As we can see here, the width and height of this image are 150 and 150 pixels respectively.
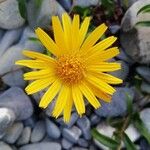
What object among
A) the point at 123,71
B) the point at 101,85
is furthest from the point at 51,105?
the point at 101,85

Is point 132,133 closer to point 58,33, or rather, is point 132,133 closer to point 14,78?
point 14,78

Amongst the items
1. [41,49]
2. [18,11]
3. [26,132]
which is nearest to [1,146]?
[26,132]

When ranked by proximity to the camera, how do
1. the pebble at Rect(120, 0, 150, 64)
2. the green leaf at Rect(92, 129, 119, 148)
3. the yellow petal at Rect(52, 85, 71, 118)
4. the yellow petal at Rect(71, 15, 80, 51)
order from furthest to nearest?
the pebble at Rect(120, 0, 150, 64), the green leaf at Rect(92, 129, 119, 148), the yellow petal at Rect(52, 85, 71, 118), the yellow petal at Rect(71, 15, 80, 51)

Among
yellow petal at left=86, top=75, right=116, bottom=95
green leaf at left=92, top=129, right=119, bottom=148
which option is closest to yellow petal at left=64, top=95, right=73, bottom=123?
yellow petal at left=86, top=75, right=116, bottom=95

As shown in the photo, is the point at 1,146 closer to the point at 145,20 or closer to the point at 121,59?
the point at 121,59

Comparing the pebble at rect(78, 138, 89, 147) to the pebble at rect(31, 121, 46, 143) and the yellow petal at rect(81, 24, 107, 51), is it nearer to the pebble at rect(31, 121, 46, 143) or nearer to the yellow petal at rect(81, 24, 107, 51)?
the pebble at rect(31, 121, 46, 143)

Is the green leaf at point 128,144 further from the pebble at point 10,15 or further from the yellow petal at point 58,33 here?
the pebble at point 10,15
